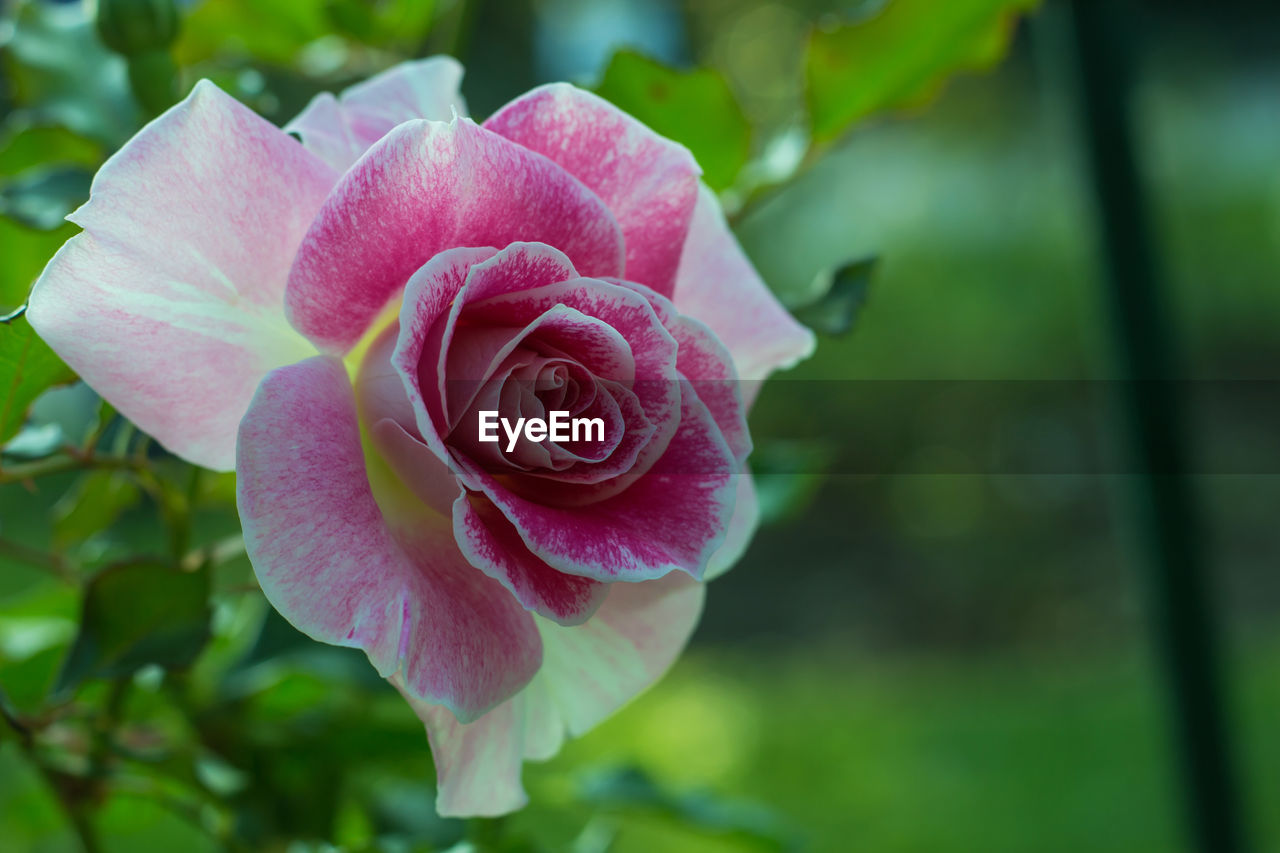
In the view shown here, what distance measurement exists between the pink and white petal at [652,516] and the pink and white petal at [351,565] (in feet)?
0.07

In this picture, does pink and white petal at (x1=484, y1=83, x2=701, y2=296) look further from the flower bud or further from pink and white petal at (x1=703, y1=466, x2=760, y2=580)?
the flower bud

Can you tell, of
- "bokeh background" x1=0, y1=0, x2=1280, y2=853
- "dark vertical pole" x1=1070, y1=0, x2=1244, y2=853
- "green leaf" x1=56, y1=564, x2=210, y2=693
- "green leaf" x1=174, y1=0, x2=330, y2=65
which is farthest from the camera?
"dark vertical pole" x1=1070, y1=0, x2=1244, y2=853

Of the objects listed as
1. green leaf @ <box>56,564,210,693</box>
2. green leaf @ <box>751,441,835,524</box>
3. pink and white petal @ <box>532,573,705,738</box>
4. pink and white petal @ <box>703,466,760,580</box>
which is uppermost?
pink and white petal @ <box>703,466,760,580</box>

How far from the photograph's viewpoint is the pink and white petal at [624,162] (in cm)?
24

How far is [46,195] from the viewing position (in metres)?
0.35

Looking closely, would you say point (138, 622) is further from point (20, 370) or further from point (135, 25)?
point (135, 25)

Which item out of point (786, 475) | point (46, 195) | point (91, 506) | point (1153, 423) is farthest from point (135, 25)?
point (1153, 423)

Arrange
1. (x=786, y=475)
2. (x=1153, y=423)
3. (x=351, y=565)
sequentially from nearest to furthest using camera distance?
1. (x=351, y=565)
2. (x=786, y=475)
3. (x=1153, y=423)

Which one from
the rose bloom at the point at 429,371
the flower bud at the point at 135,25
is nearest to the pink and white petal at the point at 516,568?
the rose bloom at the point at 429,371

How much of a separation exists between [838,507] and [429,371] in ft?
10.2

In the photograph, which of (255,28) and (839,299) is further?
(255,28)

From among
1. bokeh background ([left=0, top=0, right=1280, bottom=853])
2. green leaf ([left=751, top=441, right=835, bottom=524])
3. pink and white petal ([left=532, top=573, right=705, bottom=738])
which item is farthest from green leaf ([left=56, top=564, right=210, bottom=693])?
green leaf ([left=751, top=441, right=835, bottom=524])

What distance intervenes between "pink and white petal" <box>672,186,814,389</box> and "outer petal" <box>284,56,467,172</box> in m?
0.06

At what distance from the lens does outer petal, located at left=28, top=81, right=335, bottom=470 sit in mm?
211
